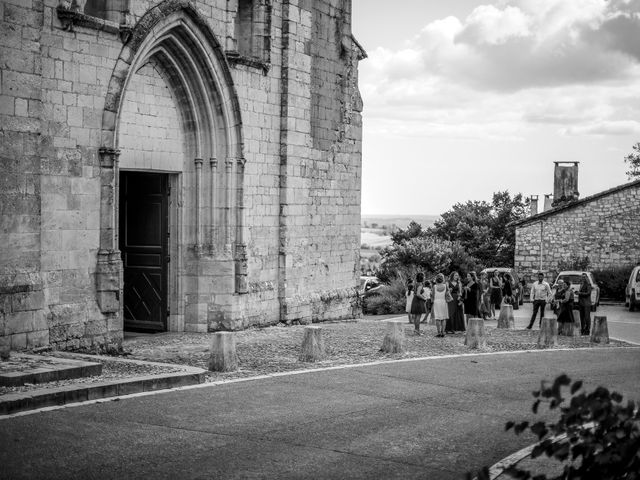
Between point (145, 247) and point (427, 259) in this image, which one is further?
point (427, 259)

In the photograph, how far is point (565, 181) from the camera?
53.7 meters

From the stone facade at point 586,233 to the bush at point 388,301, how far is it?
781 centimetres

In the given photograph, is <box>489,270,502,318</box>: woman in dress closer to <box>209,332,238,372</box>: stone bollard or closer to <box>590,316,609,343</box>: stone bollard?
<box>590,316,609,343</box>: stone bollard

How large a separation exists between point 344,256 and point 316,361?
864 centimetres

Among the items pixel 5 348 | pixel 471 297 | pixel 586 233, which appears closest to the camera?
pixel 5 348

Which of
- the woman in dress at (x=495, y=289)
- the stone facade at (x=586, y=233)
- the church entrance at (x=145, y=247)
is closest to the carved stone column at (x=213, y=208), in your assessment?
the church entrance at (x=145, y=247)

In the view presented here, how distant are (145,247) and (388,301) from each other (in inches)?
682

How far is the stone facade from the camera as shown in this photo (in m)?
41.7

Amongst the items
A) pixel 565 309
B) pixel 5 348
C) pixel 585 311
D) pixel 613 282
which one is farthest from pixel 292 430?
pixel 613 282

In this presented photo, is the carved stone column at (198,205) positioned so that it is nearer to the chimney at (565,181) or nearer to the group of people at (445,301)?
the group of people at (445,301)

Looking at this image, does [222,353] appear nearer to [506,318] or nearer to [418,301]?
[418,301]

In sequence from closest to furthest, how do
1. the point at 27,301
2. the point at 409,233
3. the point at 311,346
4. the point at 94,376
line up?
the point at 94,376 < the point at 27,301 < the point at 311,346 < the point at 409,233

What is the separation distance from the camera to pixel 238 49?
20.6 m

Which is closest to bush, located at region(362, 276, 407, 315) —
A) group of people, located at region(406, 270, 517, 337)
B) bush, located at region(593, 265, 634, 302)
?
bush, located at region(593, 265, 634, 302)
